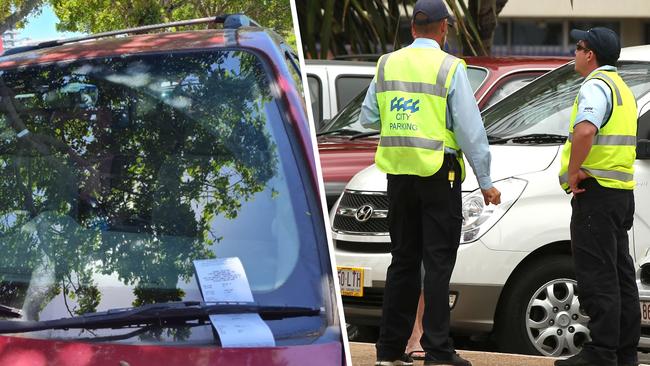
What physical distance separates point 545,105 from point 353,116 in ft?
6.16

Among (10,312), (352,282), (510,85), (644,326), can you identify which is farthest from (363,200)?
(10,312)

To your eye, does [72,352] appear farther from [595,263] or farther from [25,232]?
[595,263]

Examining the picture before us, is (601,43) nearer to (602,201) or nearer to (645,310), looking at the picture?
(602,201)

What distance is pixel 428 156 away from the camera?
16.4ft

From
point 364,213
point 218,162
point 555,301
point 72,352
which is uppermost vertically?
point 218,162

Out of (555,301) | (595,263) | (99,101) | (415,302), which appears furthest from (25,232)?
(555,301)

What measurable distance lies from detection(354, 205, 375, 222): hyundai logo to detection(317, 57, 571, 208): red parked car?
88 cm

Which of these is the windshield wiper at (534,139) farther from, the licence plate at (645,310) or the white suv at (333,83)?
the white suv at (333,83)

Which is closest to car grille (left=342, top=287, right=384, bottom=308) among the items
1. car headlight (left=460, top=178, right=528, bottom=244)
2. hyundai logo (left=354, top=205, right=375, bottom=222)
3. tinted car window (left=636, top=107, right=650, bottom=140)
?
hyundai logo (left=354, top=205, right=375, bottom=222)

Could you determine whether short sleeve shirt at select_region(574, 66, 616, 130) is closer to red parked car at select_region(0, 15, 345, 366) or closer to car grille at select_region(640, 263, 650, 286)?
car grille at select_region(640, 263, 650, 286)

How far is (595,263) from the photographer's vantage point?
538 centimetres

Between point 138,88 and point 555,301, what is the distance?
333 cm

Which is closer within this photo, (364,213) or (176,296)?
(176,296)

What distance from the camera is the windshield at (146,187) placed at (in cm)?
274
